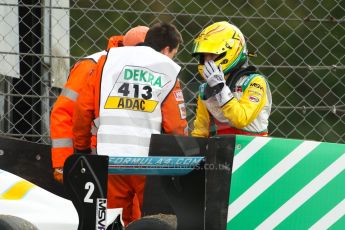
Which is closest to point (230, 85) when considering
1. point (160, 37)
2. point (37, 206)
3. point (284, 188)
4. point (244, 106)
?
point (244, 106)

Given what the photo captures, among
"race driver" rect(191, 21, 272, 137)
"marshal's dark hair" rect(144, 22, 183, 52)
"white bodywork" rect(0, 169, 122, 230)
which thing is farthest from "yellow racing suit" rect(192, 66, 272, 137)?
"white bodywork" rect(0, 169, 122, 230)

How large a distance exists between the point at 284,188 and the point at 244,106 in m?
1.41

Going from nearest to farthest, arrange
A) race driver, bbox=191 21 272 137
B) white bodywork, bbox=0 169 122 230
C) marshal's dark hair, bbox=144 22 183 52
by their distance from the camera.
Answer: white bodywork, bbox=0 169 122 230 < race driver, bbox=191 21 272 137 < marshal's dark hair, bbox=144 22 183 52

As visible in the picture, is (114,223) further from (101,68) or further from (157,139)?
(101,68)

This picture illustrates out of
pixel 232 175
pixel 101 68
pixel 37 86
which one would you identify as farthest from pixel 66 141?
pixel 232 175

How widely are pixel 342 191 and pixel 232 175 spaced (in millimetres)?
464

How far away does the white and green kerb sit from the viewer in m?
4.73

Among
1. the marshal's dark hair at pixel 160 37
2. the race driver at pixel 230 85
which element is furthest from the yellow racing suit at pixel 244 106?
the marshal's dark hair at pixel 160 37

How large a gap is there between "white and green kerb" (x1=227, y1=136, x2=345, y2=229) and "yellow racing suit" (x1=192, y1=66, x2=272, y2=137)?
1307 mm

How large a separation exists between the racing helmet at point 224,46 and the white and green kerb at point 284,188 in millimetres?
1524

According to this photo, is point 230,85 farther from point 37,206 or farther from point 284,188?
point 284,188

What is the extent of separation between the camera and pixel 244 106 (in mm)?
6117

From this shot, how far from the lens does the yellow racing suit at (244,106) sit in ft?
19.9

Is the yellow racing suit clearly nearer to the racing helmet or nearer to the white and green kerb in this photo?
the racing helmet
